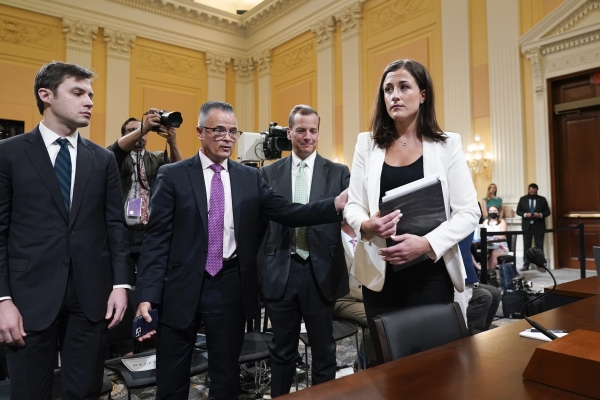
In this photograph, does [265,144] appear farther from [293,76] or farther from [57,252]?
[293,76]

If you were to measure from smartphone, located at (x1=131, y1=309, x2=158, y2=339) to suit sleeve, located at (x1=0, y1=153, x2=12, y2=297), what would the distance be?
43 cm

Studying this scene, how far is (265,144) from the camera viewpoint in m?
3.09

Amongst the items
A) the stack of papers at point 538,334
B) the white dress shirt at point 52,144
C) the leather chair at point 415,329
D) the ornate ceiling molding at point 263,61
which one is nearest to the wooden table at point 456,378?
the stack of papers at point 538,334

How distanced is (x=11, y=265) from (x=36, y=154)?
404mm

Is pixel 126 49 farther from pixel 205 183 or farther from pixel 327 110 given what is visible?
pixel 205 183

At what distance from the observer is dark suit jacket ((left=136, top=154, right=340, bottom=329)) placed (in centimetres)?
175

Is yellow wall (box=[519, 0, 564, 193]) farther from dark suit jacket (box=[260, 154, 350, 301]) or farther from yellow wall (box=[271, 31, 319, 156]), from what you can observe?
dark suit jacket (box=[260, 154, 350, 301])

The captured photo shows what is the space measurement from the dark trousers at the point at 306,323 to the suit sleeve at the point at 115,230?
2.35ft

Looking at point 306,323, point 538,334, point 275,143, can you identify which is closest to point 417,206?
point 538,334

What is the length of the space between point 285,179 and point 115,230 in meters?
0.90

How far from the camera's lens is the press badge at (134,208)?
300 cm

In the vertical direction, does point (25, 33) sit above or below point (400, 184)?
above

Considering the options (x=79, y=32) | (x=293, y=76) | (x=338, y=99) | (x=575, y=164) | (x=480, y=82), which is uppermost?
(x=79, y=32)

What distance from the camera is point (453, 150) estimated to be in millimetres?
1621
